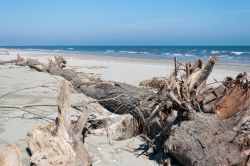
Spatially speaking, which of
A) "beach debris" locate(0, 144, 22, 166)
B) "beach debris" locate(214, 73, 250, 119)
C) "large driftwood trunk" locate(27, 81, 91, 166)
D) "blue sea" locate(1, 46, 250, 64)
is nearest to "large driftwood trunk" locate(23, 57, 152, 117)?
"large driftwood trunk" locate(27, 81, 91, 166)

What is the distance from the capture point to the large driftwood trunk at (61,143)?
13.2 ft

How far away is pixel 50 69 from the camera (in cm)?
1371

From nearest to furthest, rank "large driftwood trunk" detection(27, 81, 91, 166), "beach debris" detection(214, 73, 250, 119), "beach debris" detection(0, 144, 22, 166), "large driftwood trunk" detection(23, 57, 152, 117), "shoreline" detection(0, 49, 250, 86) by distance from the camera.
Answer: "beach debris" detection(0, 144, 22, 166)
"large driftwood trunk" detection(27, 81, 91, 166)
"beach debris" detection(214, 73, 250, 119)
"large driftwood trunk" detection(23, 57, 152, 117)
"shoreline" detection(0, 49, 250, 86)

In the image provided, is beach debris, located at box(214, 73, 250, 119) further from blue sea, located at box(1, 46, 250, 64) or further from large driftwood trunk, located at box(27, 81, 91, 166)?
blue sea, located at box(1, 46, 250, 64)

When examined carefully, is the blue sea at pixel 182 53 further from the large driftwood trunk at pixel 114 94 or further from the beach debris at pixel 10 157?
the beach debris at pixel 10 157

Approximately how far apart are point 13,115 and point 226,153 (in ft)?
12.9

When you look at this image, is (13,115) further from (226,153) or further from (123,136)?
(226,153)

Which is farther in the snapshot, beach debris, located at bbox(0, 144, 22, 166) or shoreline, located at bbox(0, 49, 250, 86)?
shoreline, located at bbox(0, 49, 250, 86)

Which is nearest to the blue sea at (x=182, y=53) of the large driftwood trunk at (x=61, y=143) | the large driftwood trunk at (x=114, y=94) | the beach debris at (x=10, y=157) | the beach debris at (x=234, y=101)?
Result: the large driftwood trunk at (x=114, y=94)

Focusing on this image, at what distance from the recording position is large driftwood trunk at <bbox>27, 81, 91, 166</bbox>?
403 cm

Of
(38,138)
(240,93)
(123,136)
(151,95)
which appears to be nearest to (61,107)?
(38,138)

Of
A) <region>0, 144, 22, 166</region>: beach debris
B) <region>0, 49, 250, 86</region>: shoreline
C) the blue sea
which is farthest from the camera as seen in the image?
the blue sea

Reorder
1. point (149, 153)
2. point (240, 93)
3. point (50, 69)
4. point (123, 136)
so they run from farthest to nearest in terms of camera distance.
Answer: point (50, 69)
point (123, 136)
point (149, 153)
point (240, 93)

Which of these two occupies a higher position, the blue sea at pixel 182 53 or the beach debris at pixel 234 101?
the beach debris at pixel 234 101
